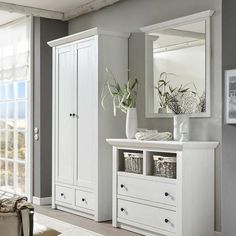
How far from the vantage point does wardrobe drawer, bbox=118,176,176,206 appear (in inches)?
163

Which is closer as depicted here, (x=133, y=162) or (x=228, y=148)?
(x=228, y=148)

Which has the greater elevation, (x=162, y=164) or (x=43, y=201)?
(x=162, y=164)

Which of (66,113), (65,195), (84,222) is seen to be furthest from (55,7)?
(84,222)

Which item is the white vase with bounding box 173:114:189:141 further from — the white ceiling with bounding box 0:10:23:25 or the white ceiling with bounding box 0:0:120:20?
the white ceiling with bounding box 0:10:23:25

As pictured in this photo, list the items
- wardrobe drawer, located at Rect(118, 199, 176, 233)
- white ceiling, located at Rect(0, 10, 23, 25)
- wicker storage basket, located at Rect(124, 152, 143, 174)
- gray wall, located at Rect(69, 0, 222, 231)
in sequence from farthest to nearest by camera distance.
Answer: white ceiling, located at Rect(0, 10, 23, 25) < wicker storage basket, located at Rect(124, 152, 143, 174) < gray wall, located at Rect(69, 0, 222, 231) < wardrobe drawer, located at Rect(118, 199, 176, 233)

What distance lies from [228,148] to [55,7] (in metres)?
3.26

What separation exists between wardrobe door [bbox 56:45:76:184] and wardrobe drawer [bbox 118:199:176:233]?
1059mm

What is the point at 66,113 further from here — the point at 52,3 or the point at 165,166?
the point at 165,166

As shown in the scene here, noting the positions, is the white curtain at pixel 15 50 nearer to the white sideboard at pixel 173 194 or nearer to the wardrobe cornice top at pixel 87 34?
the wardrobe cornice top at pixel 87 34

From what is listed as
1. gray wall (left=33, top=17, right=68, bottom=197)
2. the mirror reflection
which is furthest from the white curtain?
the mirror reflection

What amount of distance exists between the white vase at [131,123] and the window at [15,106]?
6.76 ft

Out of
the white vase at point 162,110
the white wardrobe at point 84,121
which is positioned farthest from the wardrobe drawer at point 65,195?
the white vase at point 162,110

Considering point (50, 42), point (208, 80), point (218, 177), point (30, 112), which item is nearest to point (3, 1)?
point (50, 42)

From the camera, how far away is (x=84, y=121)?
5336 mm
